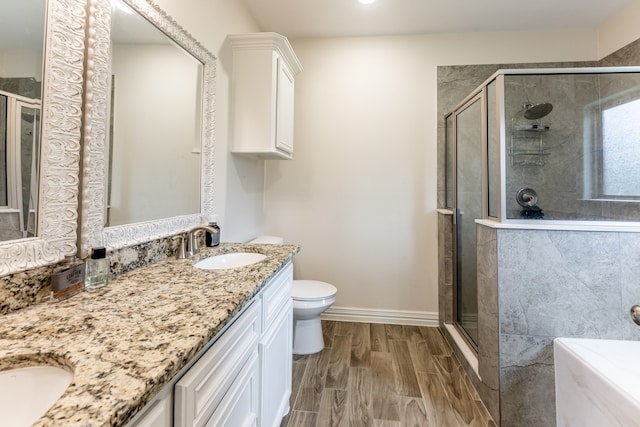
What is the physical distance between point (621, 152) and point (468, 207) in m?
0.90

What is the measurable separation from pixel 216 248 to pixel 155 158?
1.85ft

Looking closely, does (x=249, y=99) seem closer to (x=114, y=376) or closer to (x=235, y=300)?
(x=235, y=300)

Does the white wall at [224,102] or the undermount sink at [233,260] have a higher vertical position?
the white wall at [224,102]

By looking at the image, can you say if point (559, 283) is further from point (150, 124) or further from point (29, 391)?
point (150, 124)

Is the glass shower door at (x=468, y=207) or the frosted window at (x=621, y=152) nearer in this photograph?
the frosted window at (x=621, y=152)

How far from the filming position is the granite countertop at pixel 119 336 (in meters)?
0.44

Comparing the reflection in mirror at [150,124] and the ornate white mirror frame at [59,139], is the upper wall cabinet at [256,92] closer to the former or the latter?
the reflection in mirror at [150,124]

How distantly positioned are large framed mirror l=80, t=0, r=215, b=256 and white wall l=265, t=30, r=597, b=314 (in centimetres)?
119

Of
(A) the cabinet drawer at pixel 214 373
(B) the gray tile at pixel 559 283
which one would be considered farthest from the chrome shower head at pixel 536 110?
(A) the cabinet drawer at pixel 214 373

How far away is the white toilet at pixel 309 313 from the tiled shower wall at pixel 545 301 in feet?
3.47

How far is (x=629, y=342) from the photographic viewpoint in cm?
142

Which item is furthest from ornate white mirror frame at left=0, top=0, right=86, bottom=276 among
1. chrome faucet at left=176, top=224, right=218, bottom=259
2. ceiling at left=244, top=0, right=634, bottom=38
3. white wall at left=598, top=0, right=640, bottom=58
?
white wall at left=598, top=0, right=640, bottom=58

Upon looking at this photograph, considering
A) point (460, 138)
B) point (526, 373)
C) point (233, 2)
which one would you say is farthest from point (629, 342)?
point (233, 2)

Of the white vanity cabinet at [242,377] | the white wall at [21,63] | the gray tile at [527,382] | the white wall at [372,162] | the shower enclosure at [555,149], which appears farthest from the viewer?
the white wall at [372,162]
